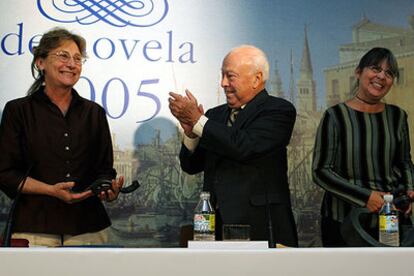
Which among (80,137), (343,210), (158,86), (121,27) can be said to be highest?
(121,27)

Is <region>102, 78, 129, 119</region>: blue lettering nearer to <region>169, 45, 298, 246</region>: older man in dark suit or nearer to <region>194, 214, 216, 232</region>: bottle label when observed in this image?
<region>169, 45, 298, 246</region>: older man in dark suit

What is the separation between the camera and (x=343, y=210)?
4.48 m

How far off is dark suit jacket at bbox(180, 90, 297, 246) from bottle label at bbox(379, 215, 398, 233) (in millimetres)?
463

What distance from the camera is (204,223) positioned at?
12.9ft

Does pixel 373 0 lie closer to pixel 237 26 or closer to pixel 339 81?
pixel 339 81

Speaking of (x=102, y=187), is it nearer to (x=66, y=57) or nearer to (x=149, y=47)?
(x=66, y=57)

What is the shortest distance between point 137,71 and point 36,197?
3.14ft

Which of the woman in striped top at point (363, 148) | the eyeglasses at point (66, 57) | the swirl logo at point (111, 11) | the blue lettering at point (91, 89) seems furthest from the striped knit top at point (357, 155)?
the eyeglasses at point (66, 57)

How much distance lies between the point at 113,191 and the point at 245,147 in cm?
90

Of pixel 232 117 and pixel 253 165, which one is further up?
pixel 232 117

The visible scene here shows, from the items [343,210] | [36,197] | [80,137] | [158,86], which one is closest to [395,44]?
[343,210]

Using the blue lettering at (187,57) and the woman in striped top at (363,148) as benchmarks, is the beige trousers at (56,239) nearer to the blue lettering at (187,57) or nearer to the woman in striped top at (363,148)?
the blue lettering at (187,57)

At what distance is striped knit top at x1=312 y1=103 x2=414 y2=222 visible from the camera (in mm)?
4449

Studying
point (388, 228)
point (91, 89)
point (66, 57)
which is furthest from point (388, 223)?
point (66, 57)
